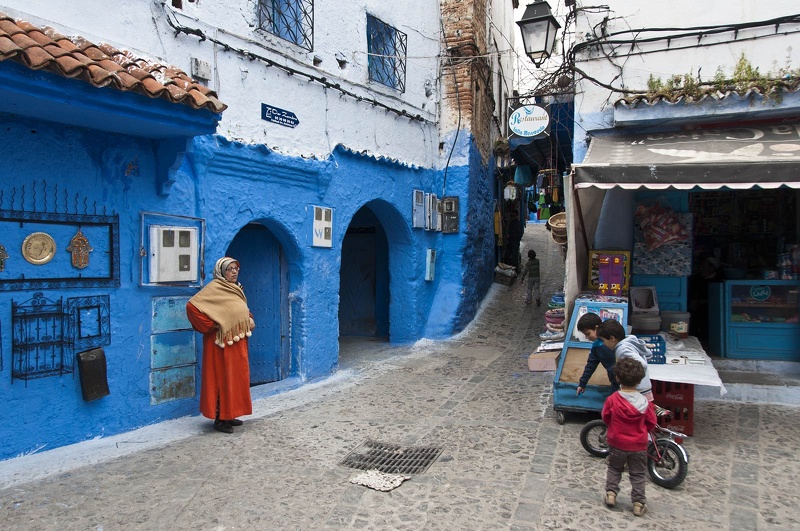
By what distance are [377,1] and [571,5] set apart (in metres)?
3.08

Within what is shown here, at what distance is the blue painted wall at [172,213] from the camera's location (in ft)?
15.3

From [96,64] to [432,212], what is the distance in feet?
22.7

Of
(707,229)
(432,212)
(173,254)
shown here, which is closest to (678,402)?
(707,229)

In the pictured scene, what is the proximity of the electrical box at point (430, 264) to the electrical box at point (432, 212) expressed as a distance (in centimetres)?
47

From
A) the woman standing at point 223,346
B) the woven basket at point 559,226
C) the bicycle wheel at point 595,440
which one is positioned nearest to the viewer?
the bicycle wheel at point 595,440

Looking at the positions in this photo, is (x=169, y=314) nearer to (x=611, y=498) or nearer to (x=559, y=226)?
(x=611, y=498)

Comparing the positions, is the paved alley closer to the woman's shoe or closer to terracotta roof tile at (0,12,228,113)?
the woman's shoe

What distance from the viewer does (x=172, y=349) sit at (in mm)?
5707

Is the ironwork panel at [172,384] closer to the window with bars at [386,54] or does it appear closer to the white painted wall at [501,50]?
the window with bars at [386,54]

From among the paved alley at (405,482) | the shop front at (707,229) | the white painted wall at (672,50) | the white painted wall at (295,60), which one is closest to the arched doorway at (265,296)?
the paved alley at (405,482)

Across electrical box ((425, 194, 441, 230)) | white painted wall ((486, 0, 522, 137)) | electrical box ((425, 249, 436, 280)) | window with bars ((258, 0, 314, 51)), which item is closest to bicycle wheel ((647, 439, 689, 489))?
window with bars ((258, 0, 314, 51))

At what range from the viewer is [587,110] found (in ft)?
24.3

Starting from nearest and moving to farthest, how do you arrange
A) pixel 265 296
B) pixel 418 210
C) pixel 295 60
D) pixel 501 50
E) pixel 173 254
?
pixel 173 254 < pixel 295 60 < pixel 265 296 < pixel 418 210 < pixel 501 50

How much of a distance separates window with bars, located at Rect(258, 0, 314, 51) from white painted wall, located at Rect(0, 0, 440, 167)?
0.38 ft
